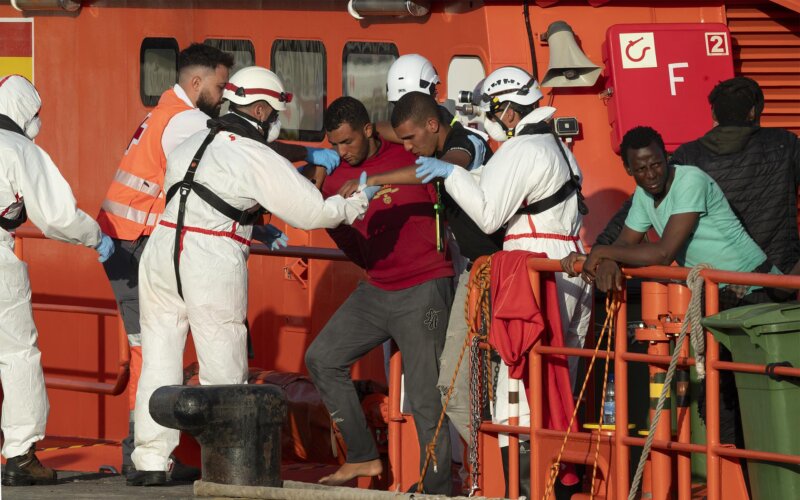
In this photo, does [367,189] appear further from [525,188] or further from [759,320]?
[759,320]

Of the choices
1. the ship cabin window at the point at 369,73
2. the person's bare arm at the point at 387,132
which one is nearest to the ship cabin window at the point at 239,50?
the ship cabin window at the point at 369,73

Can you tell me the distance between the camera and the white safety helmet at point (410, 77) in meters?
7.89

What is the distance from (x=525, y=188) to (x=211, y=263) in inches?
60.9

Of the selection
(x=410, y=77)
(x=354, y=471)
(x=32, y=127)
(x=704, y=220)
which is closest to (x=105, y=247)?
(x=32, y=127)

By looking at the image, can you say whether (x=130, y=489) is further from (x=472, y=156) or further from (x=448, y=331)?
(x=472, y=156)

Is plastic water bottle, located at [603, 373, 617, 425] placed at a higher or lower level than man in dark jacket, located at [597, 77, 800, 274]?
lower

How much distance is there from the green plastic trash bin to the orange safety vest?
340cm

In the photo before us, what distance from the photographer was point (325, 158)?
7484 mm

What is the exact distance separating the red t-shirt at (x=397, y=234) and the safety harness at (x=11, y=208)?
161cm

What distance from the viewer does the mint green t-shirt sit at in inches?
247

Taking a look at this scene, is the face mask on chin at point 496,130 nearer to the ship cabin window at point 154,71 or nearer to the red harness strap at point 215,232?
the red harness strap at point 215,232

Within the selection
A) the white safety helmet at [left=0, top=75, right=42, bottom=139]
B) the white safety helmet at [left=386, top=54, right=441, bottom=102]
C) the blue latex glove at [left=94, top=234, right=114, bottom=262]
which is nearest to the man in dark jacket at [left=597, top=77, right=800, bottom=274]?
the white safety helmet at [left=386, top=54, right=441, bottom=102]

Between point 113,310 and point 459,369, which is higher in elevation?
point 113,310

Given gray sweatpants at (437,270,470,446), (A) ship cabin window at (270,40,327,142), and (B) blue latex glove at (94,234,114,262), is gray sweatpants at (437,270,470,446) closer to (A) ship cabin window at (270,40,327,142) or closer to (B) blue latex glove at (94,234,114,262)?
(B) blue latex glove at (94,234,114,262)
